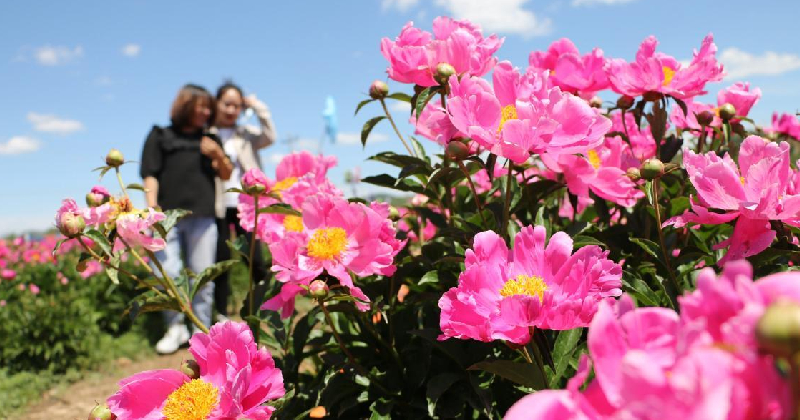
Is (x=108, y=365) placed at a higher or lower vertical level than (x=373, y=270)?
lower

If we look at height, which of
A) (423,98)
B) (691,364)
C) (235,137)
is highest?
(235,137)

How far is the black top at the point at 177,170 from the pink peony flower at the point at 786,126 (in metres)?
2.88

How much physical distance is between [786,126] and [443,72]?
4.12ft

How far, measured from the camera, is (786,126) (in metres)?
1.73

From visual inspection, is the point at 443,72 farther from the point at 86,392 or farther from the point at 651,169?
the point at 86,392

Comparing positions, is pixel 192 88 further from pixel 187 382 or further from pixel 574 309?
pixel 574 309

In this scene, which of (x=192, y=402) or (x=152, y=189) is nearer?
(x=192, y=402)

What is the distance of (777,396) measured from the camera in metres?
0.29

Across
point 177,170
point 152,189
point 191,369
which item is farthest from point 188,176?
point 191,369

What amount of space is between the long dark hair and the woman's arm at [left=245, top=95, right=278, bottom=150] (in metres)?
0.32

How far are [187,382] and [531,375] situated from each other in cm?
52

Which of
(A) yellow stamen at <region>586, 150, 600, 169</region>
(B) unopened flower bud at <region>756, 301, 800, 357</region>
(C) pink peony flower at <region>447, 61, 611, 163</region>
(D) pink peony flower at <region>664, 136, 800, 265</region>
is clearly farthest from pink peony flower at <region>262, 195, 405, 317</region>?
(B) unopened flower bud at <region>756, 301, 800, 357</region>

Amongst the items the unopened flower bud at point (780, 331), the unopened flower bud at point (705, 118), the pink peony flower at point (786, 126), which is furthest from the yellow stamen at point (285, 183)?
the pink peony flower at point (786, 126)

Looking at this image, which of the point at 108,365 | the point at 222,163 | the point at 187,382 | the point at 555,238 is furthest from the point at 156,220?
the point at 108,365
